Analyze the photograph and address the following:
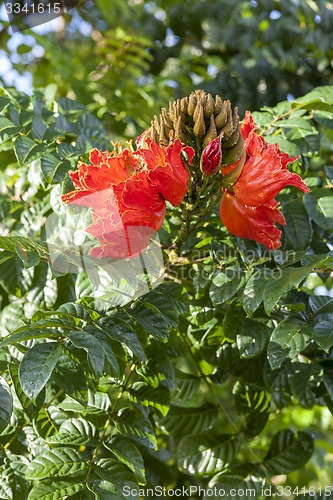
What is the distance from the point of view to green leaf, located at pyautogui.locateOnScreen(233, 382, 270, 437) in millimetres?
1353

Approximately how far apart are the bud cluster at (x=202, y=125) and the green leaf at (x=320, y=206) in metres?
0.30

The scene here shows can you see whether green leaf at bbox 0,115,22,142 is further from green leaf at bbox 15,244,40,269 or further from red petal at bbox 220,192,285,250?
red petal at bbox 220,192,285,250

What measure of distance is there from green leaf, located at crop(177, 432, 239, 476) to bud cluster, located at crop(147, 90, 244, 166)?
0.58 meters

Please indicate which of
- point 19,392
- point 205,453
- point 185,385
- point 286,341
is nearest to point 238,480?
point 205,453

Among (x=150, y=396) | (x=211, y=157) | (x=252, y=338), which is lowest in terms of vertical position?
(x=150, y=396)

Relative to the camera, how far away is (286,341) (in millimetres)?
1084

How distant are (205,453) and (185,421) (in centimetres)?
8

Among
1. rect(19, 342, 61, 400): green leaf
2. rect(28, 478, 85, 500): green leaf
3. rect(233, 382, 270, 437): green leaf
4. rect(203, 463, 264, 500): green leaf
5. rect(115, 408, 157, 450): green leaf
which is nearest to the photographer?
rect(19, 342, 61, 400): green leaf

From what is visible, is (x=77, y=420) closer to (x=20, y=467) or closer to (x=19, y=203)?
(x=20, y=467)

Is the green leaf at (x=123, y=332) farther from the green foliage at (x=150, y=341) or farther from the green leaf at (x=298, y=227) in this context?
the green leaf at (x=298, y=227)

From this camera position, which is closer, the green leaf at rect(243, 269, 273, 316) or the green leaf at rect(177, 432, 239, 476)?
the green leaf at rect(243, 269, 273, 316)

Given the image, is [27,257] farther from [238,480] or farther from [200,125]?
[238,480]

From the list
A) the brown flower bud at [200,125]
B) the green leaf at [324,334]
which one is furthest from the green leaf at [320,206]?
the brown flower bud at [200,125]

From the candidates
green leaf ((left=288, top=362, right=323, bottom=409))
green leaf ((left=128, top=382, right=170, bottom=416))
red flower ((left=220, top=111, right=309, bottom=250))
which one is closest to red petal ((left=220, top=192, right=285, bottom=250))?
red flower ((left=220, top=111, right=309, bottom=250))
